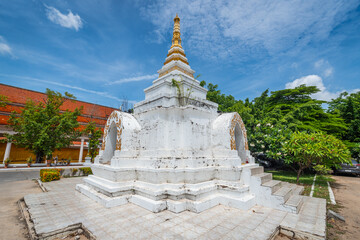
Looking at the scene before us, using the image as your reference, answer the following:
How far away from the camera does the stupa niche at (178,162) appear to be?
15.6 ft

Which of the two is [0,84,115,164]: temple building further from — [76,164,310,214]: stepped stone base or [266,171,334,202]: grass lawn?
[266,171,334,202]: grass lawn

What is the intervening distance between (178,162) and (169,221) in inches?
66.9

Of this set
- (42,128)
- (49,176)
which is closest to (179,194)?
(49,176)

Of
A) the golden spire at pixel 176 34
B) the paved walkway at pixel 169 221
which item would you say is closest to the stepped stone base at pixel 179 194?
the paved walkway at pixel 169 221

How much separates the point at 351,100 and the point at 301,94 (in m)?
4.35

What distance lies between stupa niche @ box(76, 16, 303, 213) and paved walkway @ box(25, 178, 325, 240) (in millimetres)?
275

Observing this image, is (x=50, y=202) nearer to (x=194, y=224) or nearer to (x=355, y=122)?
(x=194, y=224)

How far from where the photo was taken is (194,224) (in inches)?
146

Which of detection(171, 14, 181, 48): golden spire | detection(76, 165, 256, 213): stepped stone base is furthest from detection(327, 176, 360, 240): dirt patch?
detection(171, 14, 181, 48): golden spire

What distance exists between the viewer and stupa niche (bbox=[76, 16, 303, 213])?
4754mm

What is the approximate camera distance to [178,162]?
5.22 meters

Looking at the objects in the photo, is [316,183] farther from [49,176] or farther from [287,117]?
[49,176]

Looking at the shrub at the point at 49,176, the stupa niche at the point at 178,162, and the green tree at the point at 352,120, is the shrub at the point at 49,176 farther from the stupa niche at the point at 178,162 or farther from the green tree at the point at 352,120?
the green tree at the point at 352,120

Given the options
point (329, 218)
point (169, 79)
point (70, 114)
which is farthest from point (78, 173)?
point (329, 218)
